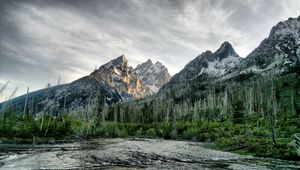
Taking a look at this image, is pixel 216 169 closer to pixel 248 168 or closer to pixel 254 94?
pixel 248 168

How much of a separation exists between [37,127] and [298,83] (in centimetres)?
16220

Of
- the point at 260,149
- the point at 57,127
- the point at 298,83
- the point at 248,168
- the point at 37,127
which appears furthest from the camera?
the point at 298,83

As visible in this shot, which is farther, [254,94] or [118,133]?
[254,94]

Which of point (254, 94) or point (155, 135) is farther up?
point (254, 94)

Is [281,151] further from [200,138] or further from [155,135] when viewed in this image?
[155,135]

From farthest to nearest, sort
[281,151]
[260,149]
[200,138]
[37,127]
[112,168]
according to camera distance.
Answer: [200,138]
[37,127]
[260,149]
[281,151]
[112,168]

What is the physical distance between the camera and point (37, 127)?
79938 mm

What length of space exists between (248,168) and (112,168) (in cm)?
1469

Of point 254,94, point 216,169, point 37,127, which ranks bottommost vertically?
point 216,169

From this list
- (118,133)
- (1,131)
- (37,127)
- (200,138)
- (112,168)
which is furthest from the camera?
(118,133)

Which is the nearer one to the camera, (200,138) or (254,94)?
(200,138)

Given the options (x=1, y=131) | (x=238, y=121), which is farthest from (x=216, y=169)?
(x=238, y=121)

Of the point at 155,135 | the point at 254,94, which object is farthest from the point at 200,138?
the point at 254,94

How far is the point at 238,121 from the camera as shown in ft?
426
